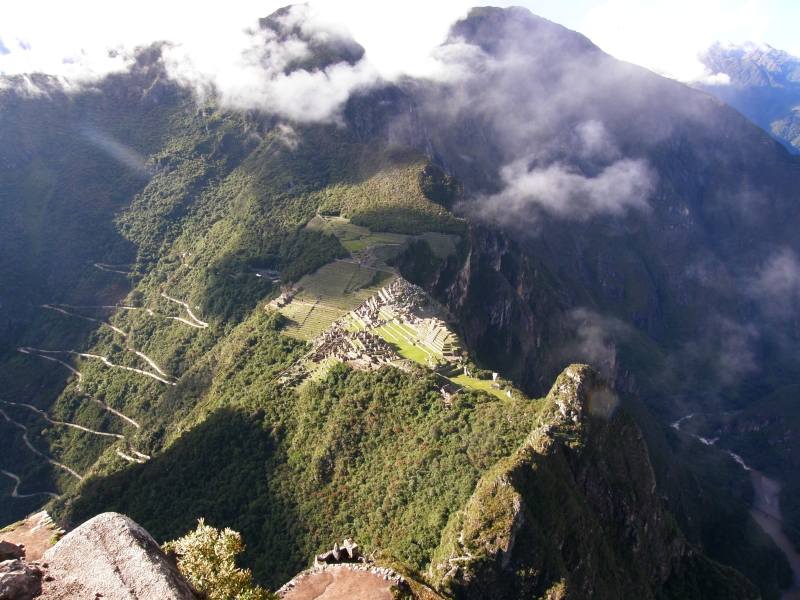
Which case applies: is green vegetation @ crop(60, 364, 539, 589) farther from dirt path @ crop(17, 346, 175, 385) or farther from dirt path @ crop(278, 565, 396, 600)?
dirt path @ crop(17, 346, 175, 385)

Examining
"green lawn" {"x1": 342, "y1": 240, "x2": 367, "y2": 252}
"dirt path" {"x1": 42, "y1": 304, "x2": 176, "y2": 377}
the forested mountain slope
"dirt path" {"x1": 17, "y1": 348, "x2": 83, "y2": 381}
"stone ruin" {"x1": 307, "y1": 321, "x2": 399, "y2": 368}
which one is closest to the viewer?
the forested mountain slope

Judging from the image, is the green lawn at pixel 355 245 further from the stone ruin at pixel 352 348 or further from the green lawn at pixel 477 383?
the green lawn at pixel 477 383

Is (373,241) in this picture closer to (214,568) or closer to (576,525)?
(576,525)

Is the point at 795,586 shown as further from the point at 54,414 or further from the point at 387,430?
the point at 54,414

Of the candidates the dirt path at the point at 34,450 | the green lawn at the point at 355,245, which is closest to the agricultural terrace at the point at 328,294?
the green lawn at the point at 355,245

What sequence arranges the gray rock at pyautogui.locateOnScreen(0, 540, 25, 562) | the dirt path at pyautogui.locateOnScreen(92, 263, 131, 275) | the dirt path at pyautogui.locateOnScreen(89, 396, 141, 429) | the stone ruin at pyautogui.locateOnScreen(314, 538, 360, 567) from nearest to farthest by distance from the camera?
the gray rock at pyautogui.locateOnScreen(0, 540, 25, 562) < the stone ruin at pyautogui.locateOnScreen(314, 538, 360, 567) < the dirt path at pyautogui.locateOnScreen(89, 396, 141, 429) < the dirt path at pyautogui.locateOnScreen(92, 263, 131, 275)

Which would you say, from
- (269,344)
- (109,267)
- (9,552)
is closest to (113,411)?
(269,344)

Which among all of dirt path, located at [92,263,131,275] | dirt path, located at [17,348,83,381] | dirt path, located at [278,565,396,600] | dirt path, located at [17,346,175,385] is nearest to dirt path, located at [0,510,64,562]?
dirt path, located at [278,565,396,600]

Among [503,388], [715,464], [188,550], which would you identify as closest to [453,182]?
[503,388]
